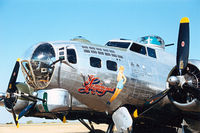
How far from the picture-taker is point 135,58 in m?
9.78

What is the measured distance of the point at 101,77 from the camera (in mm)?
8562

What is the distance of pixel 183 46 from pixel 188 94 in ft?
5.44

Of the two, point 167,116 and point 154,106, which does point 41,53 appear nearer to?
point 154,106

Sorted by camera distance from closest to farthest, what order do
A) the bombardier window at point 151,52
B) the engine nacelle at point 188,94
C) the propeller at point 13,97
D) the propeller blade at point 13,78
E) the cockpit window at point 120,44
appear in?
the engine nacelle at point 188,94 < the propeller at point 13,97 < the propeller blade at point 13,78 < the cockpit window at point 120,44 < the bombardier window at point 151,52

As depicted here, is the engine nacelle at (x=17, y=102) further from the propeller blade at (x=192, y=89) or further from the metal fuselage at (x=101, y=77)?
the propeller blade at (x=192, y=89)

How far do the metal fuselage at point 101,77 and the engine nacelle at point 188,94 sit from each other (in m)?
0.55

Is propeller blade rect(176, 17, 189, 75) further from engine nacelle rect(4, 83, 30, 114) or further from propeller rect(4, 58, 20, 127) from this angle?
engine nacelle rect(4, 83, 30, 114)

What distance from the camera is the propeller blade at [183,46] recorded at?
8883mm

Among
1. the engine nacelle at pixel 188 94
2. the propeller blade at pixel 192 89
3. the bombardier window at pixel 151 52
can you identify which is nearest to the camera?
the propeller blade at pixel 192 89

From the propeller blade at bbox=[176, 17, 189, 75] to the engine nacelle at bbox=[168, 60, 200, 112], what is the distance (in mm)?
525

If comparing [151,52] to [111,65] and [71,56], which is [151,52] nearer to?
[111,65]

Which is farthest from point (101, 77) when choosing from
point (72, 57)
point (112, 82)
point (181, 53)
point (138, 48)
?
point (181, 53)

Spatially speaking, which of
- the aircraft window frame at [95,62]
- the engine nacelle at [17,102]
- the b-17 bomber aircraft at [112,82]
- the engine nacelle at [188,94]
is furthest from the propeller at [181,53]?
the engine nacelle at [17,102]

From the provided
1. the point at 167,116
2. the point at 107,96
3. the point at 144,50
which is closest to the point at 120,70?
the point at 107,96
